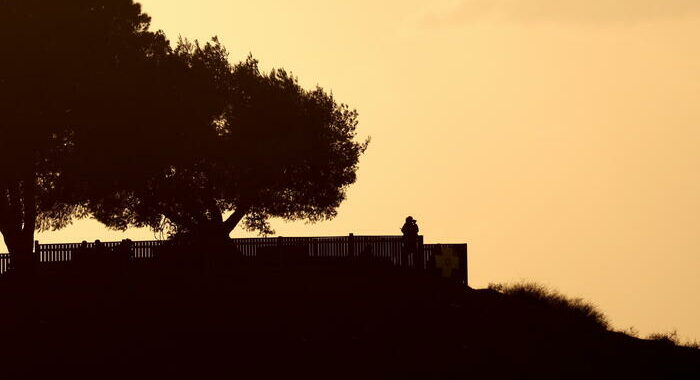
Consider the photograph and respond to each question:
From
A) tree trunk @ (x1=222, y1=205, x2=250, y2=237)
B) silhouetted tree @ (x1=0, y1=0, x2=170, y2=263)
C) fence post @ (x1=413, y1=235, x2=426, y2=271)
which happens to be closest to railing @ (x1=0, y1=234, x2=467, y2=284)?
fence post @ (x1=413, y1=235, x2=426, y2=271)

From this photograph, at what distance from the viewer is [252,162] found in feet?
174

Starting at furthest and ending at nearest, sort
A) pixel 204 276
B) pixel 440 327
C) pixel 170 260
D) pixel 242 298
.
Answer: pixel 170 260, pixel 204 276, pixel 242 298, pixel 440 327

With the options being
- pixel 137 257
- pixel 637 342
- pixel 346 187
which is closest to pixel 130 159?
pixel 137 257

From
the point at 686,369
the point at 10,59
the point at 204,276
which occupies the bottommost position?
the point at 686,369

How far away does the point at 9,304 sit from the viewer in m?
35.0

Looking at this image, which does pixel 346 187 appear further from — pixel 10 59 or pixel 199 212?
pixel 10 59

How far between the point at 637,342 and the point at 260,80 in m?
26.9

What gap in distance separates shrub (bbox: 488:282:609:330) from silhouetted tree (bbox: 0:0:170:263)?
16.4 m

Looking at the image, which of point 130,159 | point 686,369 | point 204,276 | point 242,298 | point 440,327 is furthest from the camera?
point 130,159

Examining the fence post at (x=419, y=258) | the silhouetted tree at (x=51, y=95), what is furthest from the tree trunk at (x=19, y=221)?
the fence post at (x=419, y=258)

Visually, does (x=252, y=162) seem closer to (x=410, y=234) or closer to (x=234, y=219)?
(x=234, y=219)

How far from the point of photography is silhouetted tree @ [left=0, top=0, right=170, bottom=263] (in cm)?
4388

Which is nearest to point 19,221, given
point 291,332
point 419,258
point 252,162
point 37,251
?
point 37,251

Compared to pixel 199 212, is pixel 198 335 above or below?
below
